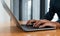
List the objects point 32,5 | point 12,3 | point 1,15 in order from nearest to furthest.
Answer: point 1,15 < point 12,3 < point 32,5

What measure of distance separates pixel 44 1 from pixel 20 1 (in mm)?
606

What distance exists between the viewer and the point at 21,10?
346cm

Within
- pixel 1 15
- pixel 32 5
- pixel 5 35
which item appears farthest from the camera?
pixel 32 5

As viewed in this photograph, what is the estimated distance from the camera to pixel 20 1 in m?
3.44

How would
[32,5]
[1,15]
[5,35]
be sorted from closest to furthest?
[5,35] → [1,15] → [32,5]

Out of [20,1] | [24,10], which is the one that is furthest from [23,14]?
[20,1]

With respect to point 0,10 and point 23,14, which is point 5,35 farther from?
point 23,14

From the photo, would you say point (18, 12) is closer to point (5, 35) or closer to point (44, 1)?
point (44, 1)

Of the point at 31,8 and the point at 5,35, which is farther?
the point at 31,8

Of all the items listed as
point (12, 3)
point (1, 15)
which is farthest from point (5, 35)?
point (12, 3)

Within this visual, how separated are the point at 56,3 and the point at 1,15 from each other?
1.67 m

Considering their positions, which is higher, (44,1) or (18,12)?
(44,1)

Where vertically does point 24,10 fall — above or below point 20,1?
below

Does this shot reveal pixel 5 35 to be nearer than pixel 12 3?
Yes
